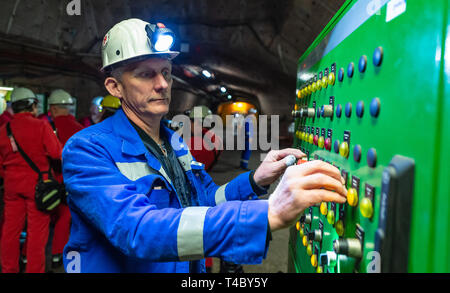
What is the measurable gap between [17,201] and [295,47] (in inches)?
199

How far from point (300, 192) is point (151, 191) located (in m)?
0.63

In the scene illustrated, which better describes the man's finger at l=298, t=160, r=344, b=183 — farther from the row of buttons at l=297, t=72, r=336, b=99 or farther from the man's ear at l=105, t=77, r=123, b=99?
the man's ear at l=105, t=77, r=123, b=99

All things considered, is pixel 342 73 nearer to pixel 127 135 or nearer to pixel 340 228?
pixel 340 228

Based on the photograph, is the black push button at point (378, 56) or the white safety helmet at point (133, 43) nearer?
the black push button at point (378, 56)

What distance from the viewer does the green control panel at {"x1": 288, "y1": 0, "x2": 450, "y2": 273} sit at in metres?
0.49

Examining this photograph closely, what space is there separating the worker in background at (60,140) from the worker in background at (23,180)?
0.30 meters

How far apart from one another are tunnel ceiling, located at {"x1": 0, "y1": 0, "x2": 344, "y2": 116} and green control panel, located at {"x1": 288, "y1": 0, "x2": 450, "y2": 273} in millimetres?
3564

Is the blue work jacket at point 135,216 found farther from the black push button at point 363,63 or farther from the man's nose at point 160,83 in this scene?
the black push button at point 363,63

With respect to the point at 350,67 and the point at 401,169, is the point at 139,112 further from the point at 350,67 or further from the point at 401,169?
the point at 401,169

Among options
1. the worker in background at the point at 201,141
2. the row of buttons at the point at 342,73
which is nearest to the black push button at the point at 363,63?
the row of buttons at the point at 342,73

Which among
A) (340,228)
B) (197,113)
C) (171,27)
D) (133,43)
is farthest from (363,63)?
(171,27)

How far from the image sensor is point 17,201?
2.67 metres

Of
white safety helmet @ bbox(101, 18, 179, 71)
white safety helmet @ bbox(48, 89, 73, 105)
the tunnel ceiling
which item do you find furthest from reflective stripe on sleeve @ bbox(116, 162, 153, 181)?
the tunnel ceiling

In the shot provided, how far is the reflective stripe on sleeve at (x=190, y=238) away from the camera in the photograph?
74cm
